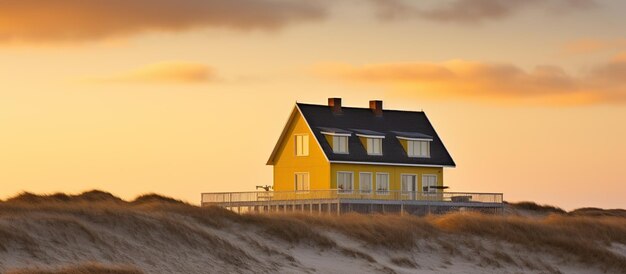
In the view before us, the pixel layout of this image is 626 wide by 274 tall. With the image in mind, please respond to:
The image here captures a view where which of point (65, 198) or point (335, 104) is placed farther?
point (335, 104)

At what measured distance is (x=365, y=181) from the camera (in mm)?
67812

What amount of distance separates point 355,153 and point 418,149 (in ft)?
15.5

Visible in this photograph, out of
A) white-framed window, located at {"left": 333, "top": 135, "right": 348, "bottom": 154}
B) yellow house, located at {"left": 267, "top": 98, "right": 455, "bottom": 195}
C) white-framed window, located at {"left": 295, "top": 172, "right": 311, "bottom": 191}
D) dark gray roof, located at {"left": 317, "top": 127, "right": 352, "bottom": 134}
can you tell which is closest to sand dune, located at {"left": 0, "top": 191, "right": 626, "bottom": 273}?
yellow house, located at {"left": 267, "top": 98, "right": 455, "bottom": 195}

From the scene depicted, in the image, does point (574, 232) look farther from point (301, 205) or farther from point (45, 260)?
point (45, 260)

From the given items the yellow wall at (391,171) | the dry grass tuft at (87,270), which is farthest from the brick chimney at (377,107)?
the dry grass tuft at (87,270)

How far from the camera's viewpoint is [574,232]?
51.2 meters

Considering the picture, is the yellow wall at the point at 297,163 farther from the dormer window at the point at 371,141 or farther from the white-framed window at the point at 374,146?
the white-framed window at the point at 374,146

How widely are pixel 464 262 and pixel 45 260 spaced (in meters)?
16.5

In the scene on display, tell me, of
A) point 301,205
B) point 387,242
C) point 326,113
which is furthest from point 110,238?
point 326,113

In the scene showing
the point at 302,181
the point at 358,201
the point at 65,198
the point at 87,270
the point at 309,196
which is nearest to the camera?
the point at 87,270

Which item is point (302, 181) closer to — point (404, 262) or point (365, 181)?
point (365, 181)

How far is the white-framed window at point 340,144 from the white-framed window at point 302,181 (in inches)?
83.8

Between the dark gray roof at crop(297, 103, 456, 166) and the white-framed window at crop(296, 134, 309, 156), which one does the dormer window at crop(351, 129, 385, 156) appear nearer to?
the dark gray roof at crop(297, 103, 456, 166)

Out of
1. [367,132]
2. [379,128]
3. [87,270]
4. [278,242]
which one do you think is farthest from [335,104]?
[87,270]
